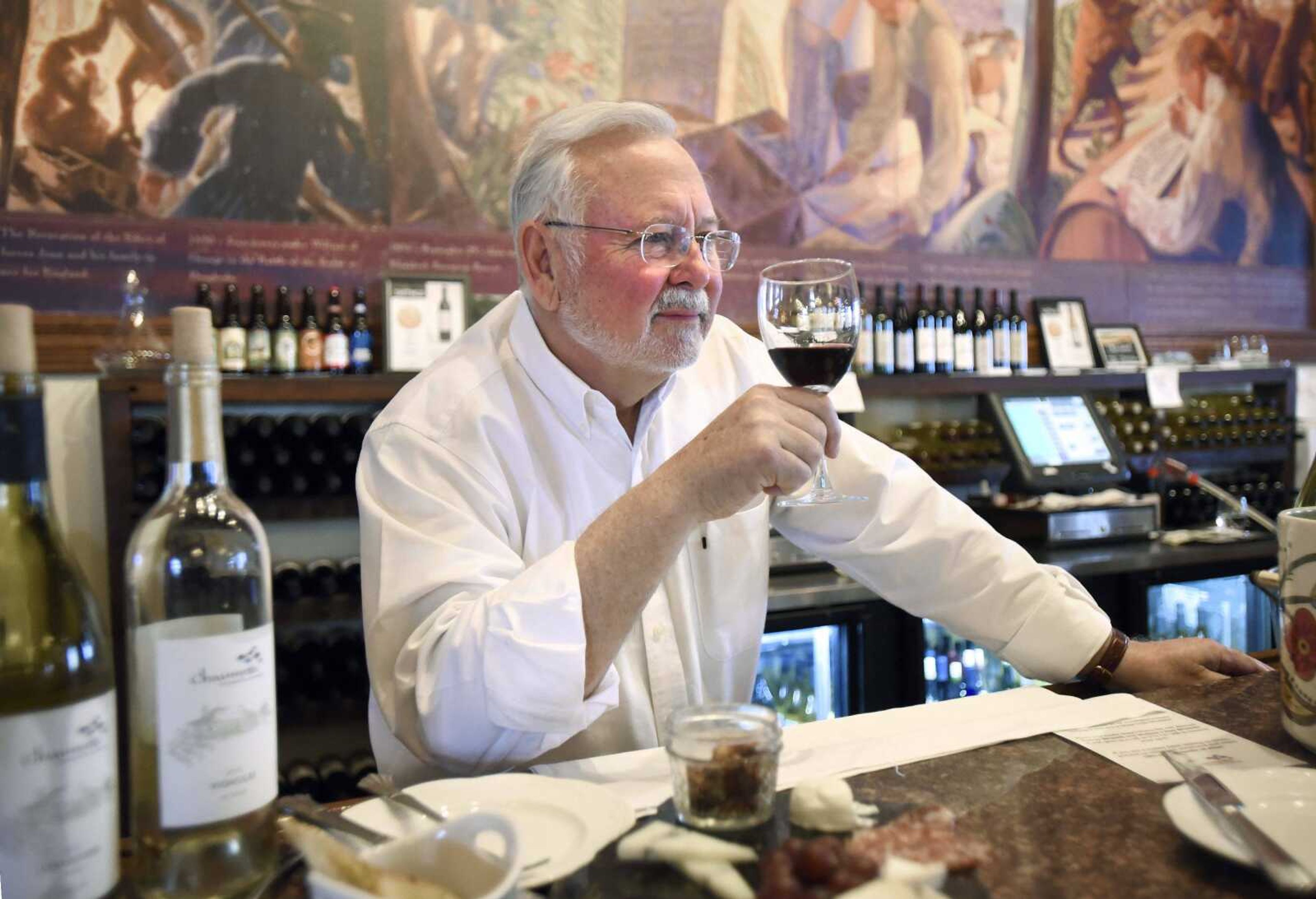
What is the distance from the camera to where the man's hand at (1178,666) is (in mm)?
1452

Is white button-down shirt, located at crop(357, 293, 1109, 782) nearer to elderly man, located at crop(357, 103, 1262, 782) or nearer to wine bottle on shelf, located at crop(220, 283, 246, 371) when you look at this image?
elderly man, located at crop(357, 103, 1262, 782)

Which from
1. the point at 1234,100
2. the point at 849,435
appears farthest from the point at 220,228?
the point at 1234,100

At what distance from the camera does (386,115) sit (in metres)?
3.37

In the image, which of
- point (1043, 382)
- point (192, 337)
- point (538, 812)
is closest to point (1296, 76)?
Answer: point (1043, 382)

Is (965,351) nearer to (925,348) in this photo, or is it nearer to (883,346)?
(925,348)

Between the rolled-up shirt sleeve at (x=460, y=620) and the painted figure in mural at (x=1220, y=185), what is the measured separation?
4.40m

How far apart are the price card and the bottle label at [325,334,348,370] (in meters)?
3.40

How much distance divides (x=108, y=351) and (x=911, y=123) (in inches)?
132

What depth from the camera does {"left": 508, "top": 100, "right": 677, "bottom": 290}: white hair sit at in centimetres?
174

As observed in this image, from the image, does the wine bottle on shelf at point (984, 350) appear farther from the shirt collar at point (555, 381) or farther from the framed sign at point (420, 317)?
the shirt collar at point (555, 381)

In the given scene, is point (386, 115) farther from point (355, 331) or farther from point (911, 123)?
point (911, 123)

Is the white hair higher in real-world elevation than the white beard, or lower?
higher

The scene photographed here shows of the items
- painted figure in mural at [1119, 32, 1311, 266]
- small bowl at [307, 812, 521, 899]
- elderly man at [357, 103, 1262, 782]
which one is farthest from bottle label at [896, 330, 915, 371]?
small bowl at [307, 812, 521, 899]

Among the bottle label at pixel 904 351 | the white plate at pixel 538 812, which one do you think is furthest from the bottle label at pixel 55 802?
the bottle label at pixel 904 351
